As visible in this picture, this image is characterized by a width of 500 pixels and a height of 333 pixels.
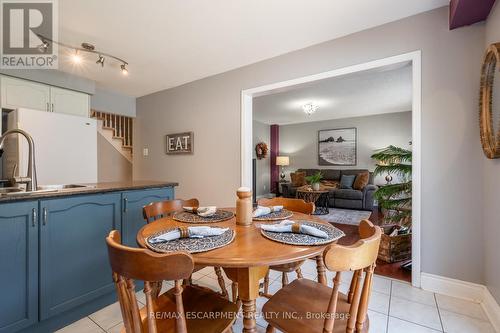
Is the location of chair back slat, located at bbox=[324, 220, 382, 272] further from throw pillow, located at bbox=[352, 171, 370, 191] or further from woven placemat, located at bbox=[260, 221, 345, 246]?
throw pillow, located at bbox=[352, 171, 370, 191]

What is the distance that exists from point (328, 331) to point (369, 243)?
1.10ft

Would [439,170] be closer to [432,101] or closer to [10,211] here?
[432,101]

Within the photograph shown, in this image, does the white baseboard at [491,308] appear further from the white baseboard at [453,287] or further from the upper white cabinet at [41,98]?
the upper white cabinet at [41,98]

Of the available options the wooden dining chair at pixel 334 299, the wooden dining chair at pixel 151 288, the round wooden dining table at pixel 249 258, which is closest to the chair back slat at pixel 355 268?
the wooden dining chair at pixel 334 299

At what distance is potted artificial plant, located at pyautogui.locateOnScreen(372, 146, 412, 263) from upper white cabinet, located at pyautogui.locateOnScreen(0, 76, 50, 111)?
388 centimetres

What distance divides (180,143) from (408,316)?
3.20 metres

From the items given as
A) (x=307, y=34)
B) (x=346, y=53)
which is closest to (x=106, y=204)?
(x=307, y=34)

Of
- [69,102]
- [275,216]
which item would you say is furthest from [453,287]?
[69,102]

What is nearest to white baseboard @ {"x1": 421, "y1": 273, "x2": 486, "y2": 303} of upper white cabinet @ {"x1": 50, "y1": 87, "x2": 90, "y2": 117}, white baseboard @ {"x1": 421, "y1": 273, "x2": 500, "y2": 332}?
white baseboard @ {"x1": 421, "y1": 273, "x2": 500, "y2": 332}

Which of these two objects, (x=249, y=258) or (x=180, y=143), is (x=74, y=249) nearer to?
(x=249, y=258)

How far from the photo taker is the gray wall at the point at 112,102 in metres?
3.67

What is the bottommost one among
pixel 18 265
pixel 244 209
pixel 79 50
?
pixel 18 265

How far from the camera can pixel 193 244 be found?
0.95m

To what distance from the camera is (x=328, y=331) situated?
80 centimetres
